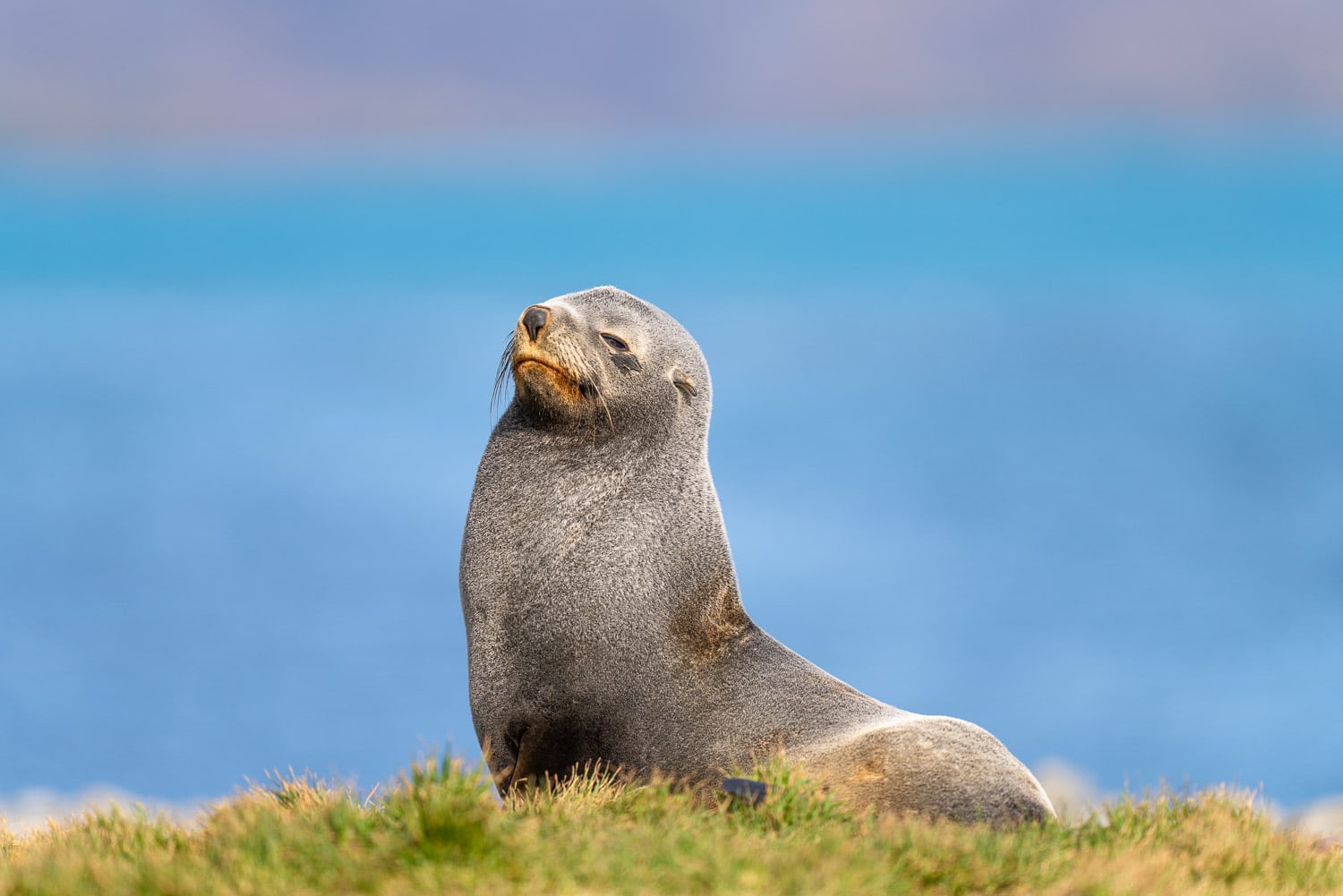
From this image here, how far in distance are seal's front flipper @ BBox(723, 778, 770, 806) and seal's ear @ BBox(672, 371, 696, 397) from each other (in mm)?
2729

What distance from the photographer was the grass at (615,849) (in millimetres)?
5062

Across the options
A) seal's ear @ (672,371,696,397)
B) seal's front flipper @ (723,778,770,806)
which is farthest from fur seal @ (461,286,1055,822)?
seal's front flipper @ (723,778,770,806)

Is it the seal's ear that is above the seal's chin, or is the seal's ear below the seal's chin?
above

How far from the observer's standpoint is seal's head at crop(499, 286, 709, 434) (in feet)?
27.0

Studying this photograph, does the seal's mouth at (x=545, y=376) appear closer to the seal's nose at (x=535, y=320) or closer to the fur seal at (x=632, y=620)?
the fur seal at (x=632, y=620)

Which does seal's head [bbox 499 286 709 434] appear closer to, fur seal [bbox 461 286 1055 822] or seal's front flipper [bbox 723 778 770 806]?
fur seal [bbox 461 286 1055 822]

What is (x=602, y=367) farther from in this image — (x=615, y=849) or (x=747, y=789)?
(x=615, y=849)

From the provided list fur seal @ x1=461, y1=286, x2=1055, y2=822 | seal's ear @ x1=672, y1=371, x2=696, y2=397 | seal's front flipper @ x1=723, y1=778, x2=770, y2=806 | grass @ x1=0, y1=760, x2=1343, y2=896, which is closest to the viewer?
grass @ x1=0, y1=760, x2=1343, y2=896

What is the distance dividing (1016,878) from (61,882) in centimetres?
407

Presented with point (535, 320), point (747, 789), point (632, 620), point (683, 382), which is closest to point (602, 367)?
point (535, 320)

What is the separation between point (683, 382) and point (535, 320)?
112 centimetres

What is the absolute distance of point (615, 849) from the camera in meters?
5.38

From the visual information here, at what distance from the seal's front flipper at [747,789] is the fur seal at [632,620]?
0.53m

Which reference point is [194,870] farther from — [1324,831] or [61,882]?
[1324,831]
